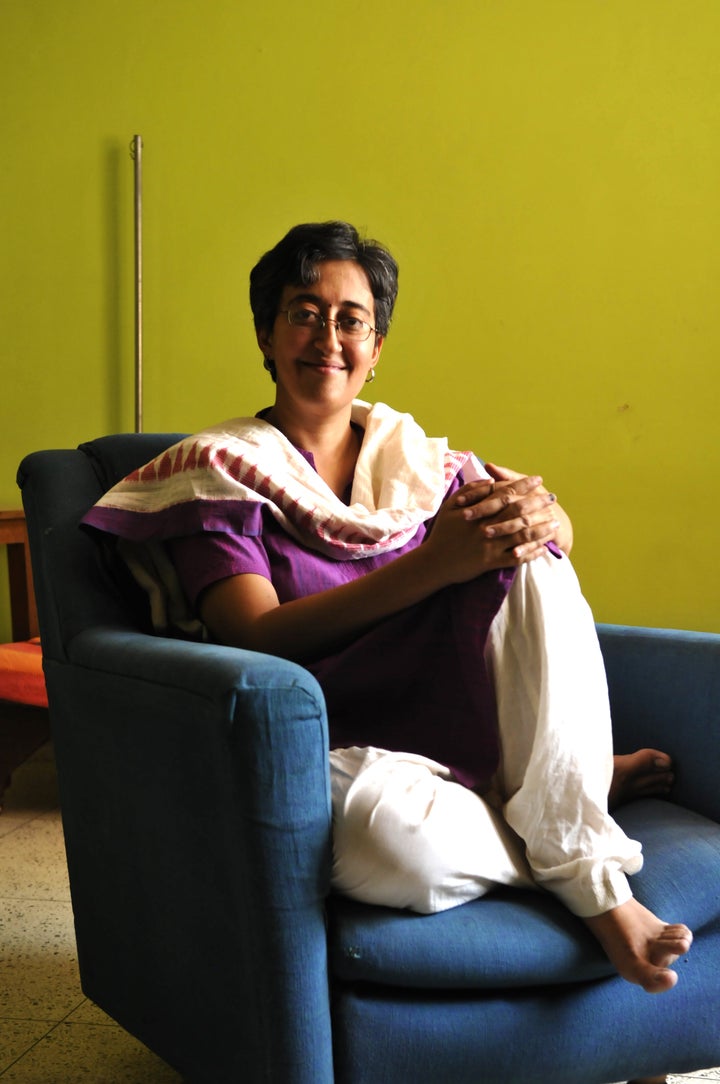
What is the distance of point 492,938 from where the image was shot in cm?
113

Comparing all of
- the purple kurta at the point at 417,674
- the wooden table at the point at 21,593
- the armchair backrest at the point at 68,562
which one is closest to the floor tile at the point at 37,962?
the armchair backrest at the point at 68,562

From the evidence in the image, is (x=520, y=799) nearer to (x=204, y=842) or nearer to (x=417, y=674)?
(x=417, y=674)

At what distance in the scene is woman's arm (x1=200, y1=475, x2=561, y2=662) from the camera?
1.33 meters

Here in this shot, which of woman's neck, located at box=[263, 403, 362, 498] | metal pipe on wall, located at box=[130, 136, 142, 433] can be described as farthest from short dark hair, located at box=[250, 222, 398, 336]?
metal pipe on wall, located at box=[130, 136, 142, 433]

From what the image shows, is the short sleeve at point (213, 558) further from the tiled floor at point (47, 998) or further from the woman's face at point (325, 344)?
the tiled floor at point (47, 998)

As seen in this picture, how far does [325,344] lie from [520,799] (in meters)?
0.76

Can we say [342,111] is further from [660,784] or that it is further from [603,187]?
[660,784]

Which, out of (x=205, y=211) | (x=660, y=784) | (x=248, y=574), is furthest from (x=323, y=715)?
(x=205, y=211)

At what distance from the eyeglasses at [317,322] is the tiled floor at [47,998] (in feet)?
3.57

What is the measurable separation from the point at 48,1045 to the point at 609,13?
8.94 feet

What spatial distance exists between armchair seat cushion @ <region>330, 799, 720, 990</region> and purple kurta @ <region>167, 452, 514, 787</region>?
7.8 inches

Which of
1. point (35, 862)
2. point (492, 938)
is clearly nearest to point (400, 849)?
point (492, 938)

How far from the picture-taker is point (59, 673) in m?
1.44

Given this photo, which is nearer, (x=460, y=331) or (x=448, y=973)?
(x=448, y=973)
